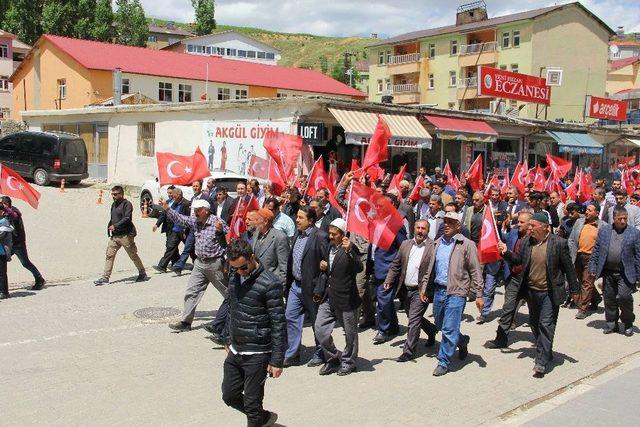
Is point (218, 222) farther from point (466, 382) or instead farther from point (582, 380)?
point (582, 380)

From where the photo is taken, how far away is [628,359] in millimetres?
7766

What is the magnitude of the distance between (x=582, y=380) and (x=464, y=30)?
173 ft

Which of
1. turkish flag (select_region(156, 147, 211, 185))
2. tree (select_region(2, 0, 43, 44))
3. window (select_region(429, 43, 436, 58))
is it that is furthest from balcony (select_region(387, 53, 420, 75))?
turkish flag (select_region(156, 147, 211, 185))

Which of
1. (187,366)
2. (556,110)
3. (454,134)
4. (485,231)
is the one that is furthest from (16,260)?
(556,110)

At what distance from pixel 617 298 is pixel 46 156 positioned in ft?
70.0

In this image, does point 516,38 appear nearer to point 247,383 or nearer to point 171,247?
point 171,247

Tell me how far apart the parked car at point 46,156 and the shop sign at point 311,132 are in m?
10.8

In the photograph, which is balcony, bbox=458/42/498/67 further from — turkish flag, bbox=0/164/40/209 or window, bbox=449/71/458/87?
turkish flag, bbox=0/164/40/209

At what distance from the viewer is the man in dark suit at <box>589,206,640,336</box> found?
862 cm

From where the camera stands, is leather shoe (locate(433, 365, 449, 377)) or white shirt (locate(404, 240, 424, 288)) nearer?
leather shoe (locate(433, 365, 449, 377))

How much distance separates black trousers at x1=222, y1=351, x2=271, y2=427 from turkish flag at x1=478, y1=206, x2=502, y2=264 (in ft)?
12.9

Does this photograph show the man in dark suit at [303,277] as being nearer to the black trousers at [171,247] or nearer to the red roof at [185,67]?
the black trousers at [171,247]

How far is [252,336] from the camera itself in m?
4.92

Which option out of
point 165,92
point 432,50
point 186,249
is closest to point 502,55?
point 432,50
